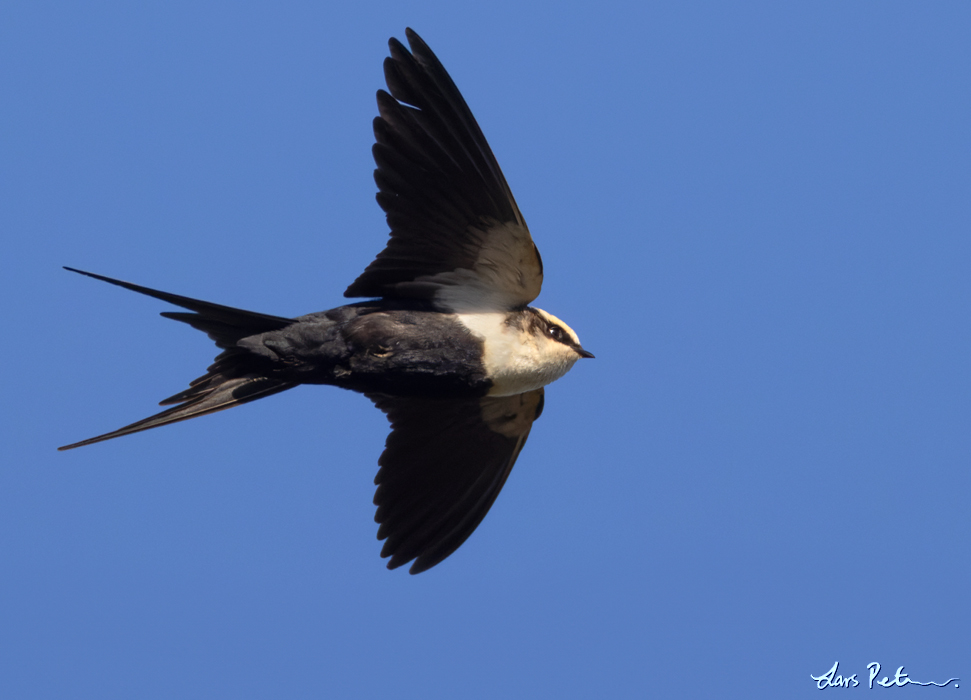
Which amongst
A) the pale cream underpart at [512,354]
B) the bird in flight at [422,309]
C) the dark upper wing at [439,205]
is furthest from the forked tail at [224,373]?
the pale cream underpart at [512,354]

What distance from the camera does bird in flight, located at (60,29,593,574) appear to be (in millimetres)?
4262

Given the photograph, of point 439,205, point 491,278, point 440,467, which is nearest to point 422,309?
point 491,278

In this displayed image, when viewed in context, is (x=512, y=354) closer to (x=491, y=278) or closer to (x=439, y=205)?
(x=491, y=278)

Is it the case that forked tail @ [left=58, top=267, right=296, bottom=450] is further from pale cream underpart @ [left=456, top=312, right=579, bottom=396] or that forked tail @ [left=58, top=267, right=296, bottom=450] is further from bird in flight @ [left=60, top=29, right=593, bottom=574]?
pale cream underpart @ [left=456, top=312, right=579, bottom=396]

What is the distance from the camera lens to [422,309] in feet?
14.7

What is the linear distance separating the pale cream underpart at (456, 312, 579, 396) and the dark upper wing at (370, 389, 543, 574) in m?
0.37

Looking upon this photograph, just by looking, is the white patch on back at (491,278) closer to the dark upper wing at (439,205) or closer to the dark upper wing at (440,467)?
the dark upper wing at (439,205)

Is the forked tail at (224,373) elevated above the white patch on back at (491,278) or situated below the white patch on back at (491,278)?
below

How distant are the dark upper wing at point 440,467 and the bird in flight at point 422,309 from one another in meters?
0.22

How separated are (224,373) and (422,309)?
800 millimetres

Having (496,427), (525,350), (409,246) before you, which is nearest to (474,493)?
(496,427)

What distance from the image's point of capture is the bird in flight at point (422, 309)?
426 cm

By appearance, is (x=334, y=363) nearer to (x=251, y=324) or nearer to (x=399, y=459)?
(x=251, y=324)

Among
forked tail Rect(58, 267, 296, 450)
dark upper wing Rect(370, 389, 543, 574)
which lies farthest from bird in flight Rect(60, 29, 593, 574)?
dark upper wing Rect(370, 389, 543, 574)
